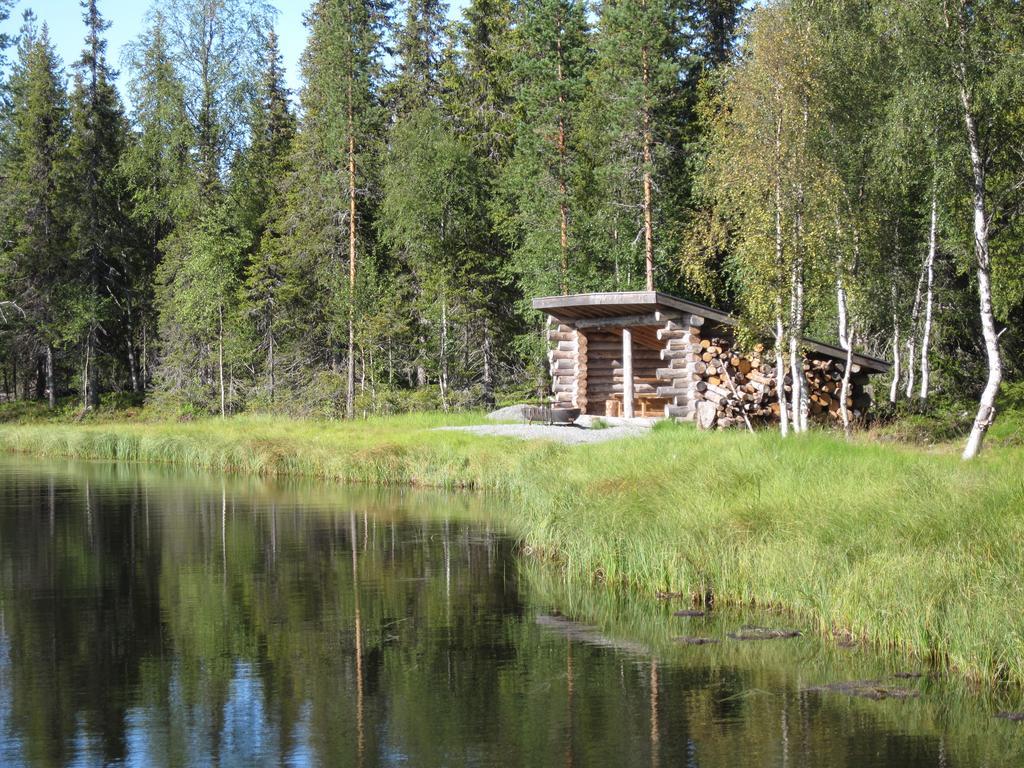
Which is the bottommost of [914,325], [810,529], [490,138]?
[810,529]

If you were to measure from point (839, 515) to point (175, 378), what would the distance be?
35.1m

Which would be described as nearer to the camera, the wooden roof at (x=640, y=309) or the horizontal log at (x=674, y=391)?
the wooden roof at (x=640, y=309)

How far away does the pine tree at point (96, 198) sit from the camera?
44594 mm

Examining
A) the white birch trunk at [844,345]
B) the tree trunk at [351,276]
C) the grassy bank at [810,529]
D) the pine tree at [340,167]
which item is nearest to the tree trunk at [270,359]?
the pine tree at [340,167]

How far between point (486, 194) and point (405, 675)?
29.8 metres

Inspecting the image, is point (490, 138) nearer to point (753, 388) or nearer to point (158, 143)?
point (158, 143)

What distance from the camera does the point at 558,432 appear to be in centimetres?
2422

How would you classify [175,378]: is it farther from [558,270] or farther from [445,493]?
[445,493]

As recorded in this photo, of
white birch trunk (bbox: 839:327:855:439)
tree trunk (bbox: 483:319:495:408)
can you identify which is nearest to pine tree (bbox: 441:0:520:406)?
tree trunk (bbox: 483:319:495:408)

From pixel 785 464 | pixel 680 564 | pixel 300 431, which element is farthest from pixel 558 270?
pixel 680 564

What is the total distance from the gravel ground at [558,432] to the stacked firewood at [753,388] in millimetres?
1650

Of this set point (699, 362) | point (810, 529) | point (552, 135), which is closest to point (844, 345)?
point (699, 362)

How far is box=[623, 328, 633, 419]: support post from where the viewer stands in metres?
27.1

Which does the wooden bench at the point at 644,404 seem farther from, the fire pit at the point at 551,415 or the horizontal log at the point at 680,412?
the horizontal log at the point at 680,412
